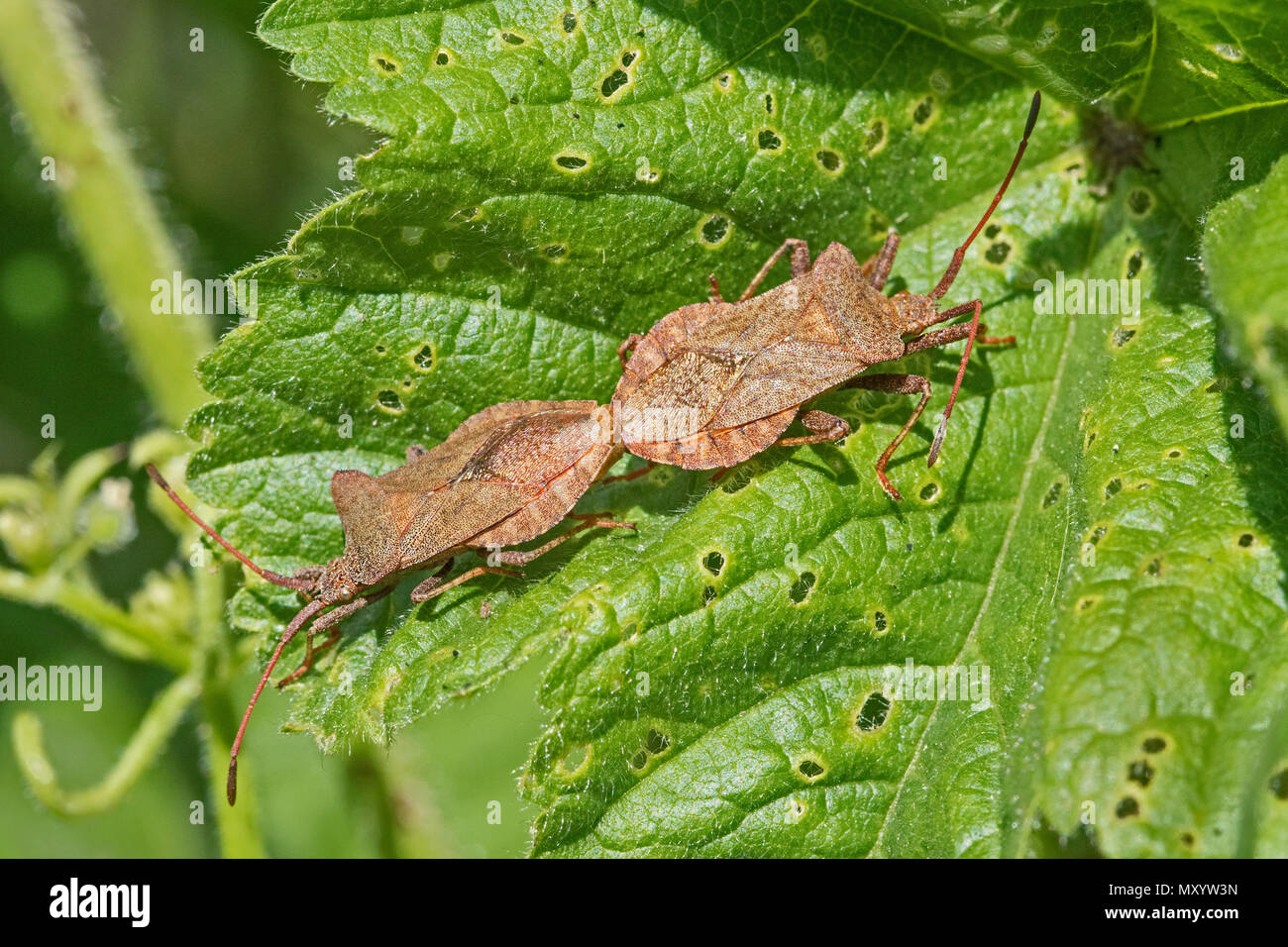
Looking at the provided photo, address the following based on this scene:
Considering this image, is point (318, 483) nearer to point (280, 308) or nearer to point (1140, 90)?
point (280, 308)

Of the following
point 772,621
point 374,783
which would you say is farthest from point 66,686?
point 772,621

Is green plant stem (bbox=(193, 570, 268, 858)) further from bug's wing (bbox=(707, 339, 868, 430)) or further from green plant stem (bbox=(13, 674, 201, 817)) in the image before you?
bug's wing (bbox=(707, 339, 868, 430))

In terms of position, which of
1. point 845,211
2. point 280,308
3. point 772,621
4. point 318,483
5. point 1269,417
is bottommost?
point 772,621

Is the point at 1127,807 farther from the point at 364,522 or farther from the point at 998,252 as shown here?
the point at 364,522

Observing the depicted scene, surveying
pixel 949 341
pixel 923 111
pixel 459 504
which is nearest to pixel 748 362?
pixel 949 341

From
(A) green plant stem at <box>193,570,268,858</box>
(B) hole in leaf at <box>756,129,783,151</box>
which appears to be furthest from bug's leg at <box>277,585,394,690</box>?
(B) hole in leaf at <box>756,129,783,151</box>

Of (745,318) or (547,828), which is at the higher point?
(745,318)

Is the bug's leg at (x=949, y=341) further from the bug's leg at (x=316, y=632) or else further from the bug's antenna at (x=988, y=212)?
the bug's leg at (x=316, y=632)
